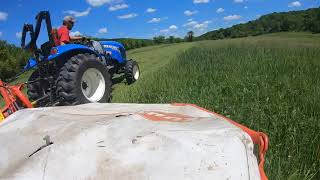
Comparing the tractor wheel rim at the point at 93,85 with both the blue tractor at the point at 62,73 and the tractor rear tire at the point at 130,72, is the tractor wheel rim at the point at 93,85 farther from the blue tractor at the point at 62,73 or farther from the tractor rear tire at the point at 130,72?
the tractor rear tire at the point at 130,72

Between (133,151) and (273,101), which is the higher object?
(133,151)

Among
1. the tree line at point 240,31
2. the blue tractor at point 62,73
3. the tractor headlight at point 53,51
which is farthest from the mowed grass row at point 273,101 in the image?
the tree line at point 240,31

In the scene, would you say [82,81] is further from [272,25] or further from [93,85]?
[272,25]

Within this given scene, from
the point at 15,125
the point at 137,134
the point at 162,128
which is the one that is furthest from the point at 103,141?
the point at 15,125

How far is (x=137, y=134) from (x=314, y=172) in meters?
1.95

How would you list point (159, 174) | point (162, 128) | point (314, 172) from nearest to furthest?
point (159, 174) < point (162, 128) < point (314, 172)

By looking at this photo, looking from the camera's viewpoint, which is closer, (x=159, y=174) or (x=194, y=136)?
(x=159, y=174)

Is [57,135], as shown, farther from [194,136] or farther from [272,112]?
[272,112]

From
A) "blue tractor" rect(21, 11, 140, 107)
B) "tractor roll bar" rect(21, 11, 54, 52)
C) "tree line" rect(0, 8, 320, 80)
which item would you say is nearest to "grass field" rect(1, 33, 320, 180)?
"blue tractor" rect(21, 11, 140, 107)

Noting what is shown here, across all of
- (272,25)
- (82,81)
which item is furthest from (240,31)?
(82,81)

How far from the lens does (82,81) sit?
7.13 meters

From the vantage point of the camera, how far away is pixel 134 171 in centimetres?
208

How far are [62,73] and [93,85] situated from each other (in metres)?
1.06

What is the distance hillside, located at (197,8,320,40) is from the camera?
67.4 metres
